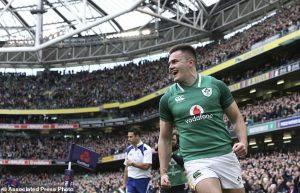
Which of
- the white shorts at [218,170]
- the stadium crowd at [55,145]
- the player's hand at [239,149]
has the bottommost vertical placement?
the white shorts at [218,170]

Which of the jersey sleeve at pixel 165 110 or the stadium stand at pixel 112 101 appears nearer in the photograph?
the jersey sleeve at pixel 165 110

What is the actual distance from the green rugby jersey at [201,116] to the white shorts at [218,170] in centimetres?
5

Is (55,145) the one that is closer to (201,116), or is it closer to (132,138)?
(132,138)

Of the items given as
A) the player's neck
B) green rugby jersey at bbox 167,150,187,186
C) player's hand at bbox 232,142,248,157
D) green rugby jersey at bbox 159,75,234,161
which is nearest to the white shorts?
green rugby jersey at bbox 159,75,234,161

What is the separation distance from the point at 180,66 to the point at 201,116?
1.75 ft

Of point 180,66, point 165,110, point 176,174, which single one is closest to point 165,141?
point 165,110

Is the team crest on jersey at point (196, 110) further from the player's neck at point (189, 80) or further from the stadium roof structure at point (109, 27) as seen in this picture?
the stadium roof structure at point (109, 27)

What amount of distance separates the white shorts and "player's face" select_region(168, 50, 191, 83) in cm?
81

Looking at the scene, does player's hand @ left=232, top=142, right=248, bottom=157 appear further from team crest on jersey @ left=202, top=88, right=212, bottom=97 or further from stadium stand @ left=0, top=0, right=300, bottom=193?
stadium stand @ left=0, top=0, right=300, bottom=193

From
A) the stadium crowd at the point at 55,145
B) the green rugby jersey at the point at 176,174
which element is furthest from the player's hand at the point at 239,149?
the stadium crowd at the point at 55,145

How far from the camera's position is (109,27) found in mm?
55438

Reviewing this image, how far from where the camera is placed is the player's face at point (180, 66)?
4.78m

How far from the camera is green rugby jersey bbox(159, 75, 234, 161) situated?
463 centimetres

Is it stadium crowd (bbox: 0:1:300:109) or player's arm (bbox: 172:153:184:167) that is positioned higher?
stadium crowd (bbox: 0:1:300:109)
